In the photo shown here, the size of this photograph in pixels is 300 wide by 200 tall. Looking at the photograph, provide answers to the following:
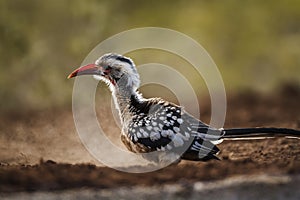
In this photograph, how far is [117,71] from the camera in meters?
5.04

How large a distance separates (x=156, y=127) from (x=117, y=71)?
503 mm

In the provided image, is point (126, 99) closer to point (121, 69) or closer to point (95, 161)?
point (121, 69)

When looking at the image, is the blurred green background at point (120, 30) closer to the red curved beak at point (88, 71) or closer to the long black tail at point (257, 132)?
the red curved beak at point (88, 71)

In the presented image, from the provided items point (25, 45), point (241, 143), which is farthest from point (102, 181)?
point (25, 45)

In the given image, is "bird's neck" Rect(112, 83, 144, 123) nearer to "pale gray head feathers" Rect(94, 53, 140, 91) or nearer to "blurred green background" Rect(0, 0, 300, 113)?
"pale gray head feathers" Rect(94, 53, 140, 91)

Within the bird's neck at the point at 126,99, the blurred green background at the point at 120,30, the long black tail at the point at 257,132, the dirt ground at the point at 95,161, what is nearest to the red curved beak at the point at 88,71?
the bird's neck at the point at 126,99

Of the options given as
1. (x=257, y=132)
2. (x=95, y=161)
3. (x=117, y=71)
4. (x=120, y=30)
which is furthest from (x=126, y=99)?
(x=120, y=30)

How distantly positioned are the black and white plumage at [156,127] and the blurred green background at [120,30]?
234 centimetres

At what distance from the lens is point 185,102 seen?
22.4 feet

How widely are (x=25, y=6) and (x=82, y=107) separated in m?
1.86

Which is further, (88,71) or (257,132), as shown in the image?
(88,71)

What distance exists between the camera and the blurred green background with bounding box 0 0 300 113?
7.66 metres

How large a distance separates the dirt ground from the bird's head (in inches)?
24.4

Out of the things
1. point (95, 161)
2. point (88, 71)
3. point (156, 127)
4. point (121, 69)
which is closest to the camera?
point (156, 127)
